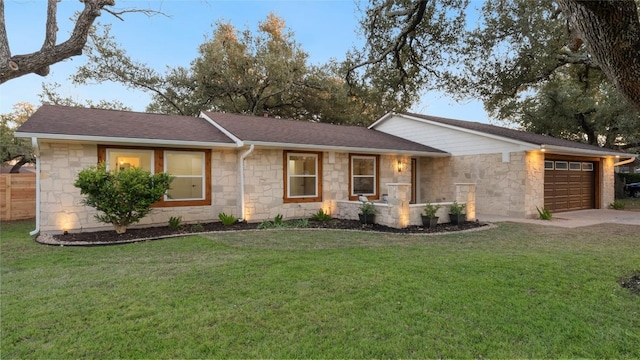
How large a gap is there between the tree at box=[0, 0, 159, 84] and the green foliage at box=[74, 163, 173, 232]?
8.34ft

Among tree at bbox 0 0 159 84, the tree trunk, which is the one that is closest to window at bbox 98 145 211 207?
tree at bbox 0 0 159 84

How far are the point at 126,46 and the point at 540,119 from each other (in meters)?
24.8

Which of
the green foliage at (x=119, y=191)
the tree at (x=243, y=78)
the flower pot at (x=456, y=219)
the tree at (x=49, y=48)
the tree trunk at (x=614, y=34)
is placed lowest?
the flower pot at (x=456, y=219)

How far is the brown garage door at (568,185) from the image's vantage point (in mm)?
12734

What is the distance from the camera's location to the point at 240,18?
63.3ft

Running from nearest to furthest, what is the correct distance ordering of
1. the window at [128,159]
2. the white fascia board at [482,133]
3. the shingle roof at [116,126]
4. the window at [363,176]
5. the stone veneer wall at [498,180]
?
1. the shingle roof at [116,126]
2. the window at [128,159]
3. the white fascia board at [482,133]
4. the stone veneer wall at [498,180]
5. the window at [363,176]

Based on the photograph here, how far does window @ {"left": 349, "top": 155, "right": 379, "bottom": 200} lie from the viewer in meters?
11.9

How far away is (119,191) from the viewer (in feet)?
24.3

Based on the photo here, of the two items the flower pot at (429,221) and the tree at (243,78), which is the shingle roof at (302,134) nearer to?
the flower pot at (429,221)

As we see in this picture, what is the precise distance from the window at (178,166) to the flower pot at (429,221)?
6.15 metres

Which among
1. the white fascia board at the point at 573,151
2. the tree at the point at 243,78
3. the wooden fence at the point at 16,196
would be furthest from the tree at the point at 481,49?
the wooden fence at the point at 16,196

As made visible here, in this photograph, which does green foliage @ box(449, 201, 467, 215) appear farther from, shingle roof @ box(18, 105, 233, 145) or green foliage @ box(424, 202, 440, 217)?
shingle roof @ box(18, 105, 233, 145)

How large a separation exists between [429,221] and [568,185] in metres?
8.24

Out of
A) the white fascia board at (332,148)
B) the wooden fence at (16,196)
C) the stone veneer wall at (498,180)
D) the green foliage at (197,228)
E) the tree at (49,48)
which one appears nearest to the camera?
the tree at (49,48)
